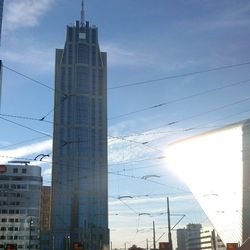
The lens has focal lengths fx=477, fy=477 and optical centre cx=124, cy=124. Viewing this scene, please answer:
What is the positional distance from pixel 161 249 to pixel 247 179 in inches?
3245

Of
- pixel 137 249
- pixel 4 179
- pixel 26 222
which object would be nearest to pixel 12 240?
pixel 26 222

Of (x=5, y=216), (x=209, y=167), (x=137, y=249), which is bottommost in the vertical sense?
(x=137, y=249)

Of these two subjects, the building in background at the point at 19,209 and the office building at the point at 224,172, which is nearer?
the office building at the point at 224,172

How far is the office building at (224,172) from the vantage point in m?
147

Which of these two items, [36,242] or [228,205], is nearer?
[228,205]

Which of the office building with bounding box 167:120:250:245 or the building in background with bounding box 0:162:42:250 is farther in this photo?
the building in background with bounding box 0:162:42:250

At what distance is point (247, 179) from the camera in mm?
153750

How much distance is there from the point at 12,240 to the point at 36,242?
10.8 meters

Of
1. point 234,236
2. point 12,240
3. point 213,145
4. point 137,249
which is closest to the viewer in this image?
point 137,249

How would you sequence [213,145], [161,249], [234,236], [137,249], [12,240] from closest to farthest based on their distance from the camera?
[161,249]
[137,249]
[213,145]
[234,236]
[12,240]

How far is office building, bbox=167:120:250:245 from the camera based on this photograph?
482 feet

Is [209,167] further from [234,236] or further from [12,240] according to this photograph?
[12,240]

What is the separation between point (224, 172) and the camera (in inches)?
6260

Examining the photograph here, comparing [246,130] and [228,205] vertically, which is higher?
[246,130]
